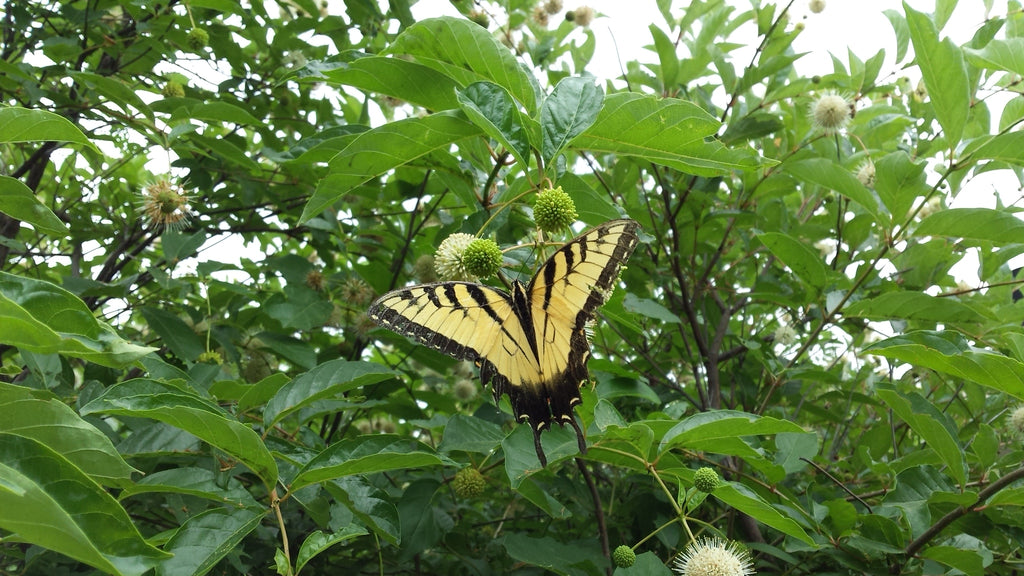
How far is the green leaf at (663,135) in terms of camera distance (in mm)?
1447

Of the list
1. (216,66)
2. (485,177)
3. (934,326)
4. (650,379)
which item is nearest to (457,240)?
(485,177)

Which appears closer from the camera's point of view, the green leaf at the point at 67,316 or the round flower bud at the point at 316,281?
the green leaf at the point at 67,316

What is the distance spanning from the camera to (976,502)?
1581 mm

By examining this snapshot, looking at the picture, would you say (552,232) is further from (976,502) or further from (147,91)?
(147,91)

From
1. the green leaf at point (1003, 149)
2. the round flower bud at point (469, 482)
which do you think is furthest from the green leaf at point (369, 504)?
the green leaf at point (1003, 149)

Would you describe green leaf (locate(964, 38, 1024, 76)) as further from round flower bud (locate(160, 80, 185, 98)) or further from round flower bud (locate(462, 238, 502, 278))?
round flower bud (locate(160, 80, 185, 98))

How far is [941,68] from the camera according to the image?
1.77m

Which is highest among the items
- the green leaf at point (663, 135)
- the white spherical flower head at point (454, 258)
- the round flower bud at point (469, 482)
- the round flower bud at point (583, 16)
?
the round flower bud at point (583, 16)

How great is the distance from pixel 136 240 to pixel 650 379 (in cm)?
198

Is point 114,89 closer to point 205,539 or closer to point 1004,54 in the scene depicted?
point 205,539

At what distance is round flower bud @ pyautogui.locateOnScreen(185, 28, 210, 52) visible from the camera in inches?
108

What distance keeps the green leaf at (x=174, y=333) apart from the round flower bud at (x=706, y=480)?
1.69m

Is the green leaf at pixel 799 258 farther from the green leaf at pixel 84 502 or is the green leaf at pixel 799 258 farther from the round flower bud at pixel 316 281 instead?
the green leaf at pixel 84 502

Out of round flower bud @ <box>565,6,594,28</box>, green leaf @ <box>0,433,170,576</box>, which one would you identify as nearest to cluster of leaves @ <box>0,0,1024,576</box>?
green leaf @ <box>0,433,170,576</box>
